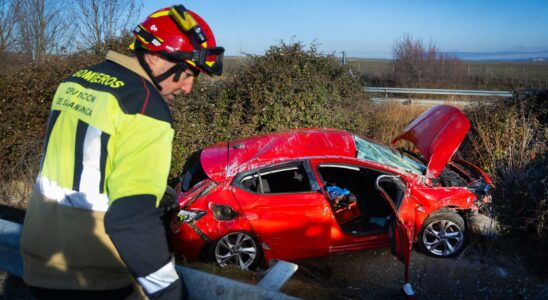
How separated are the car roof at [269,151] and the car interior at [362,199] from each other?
0.23m

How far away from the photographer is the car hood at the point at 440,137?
4938mm

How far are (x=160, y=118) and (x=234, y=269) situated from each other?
3.34 meters

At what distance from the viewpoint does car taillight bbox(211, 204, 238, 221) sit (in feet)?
15.8

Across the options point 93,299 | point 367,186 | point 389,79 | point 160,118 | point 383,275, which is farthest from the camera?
point 389,79

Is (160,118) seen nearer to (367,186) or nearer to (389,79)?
(367,186)

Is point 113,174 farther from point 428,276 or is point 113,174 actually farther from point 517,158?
point 517,158

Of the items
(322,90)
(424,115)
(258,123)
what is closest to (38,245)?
(424,115)

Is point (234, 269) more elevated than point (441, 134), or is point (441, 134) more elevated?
point (441, 134)

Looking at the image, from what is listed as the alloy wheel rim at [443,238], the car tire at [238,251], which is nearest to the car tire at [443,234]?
the alloy wheel rim at [443,238]

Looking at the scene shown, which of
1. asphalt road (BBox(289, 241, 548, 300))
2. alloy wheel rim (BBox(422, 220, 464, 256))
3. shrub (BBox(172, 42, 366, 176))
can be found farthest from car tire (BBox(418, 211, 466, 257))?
shrub (BBox(172, 42, 366, 176))

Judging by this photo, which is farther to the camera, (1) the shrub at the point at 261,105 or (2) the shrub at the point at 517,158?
(1) the shrub at the point at 261,105

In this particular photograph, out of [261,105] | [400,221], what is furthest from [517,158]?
[261,105]

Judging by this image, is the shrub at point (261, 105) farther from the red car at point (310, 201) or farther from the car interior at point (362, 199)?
the red car at point (310, 201)

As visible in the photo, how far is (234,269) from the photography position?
4.50 meters
